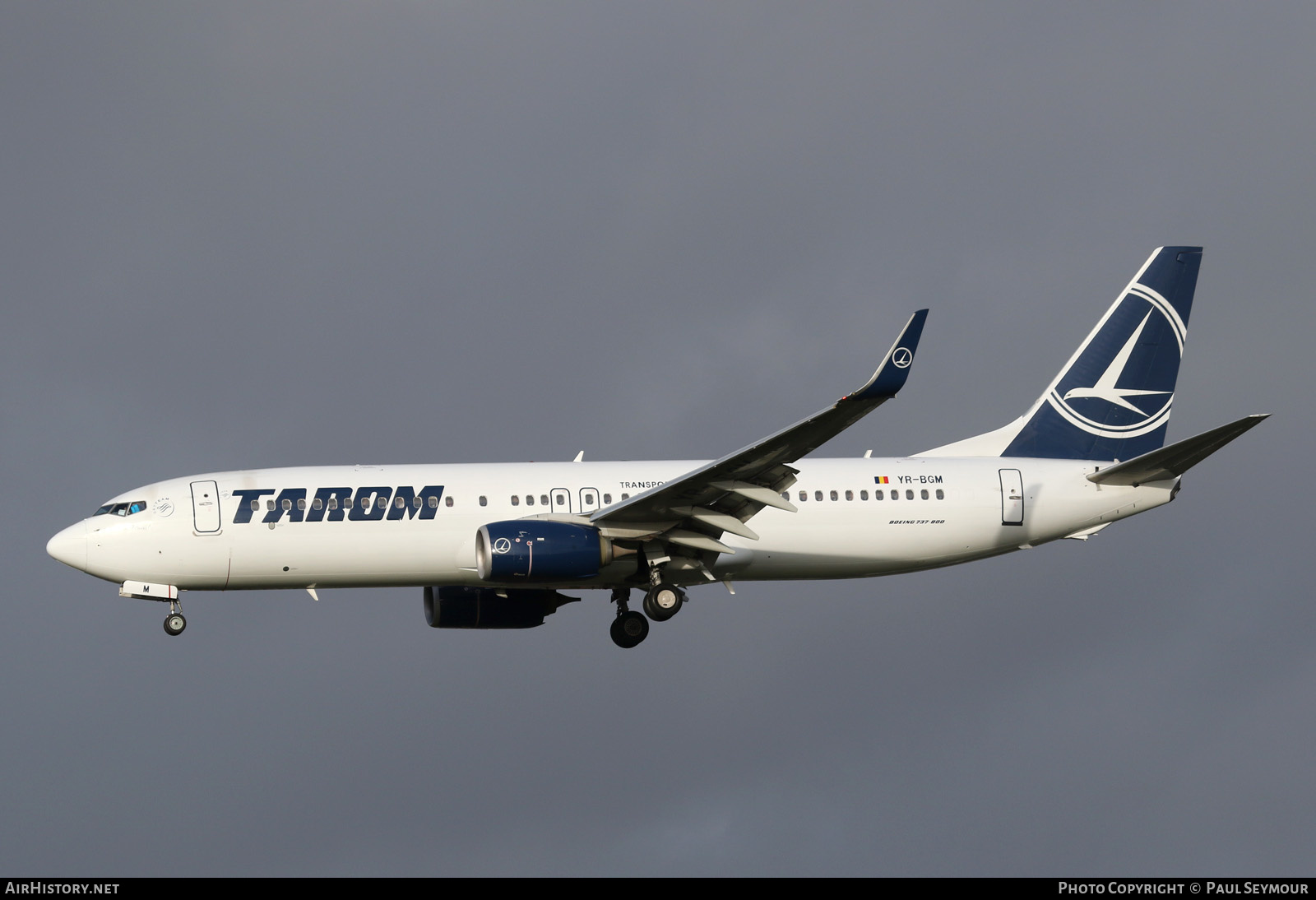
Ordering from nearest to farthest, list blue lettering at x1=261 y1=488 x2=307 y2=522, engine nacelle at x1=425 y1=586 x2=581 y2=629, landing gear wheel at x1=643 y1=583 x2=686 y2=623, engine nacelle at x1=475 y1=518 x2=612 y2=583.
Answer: engine nacelle at x1=475 y1=518 x2=612 y2=583, blue lettering at x1=261 y1=488 x2=307 y2=522, landing gear wheel at x1=643 y1=583 x2=686 y2=623, engine nacelle at x1=425 y1=586 x2=581 y2=629

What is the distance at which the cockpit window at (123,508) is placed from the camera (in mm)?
35344

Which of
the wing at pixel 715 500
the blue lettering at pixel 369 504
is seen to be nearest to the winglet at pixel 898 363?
the wing at pixel 715 500

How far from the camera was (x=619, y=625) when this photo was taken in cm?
3750

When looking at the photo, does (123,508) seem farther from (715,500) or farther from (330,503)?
(715,500)

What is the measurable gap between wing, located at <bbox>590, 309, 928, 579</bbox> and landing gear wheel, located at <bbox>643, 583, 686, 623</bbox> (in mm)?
527

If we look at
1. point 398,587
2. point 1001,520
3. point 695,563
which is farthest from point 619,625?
point 1001,520

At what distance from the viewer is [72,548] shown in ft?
115

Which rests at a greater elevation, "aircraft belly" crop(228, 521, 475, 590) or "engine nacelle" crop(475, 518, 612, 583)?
"aircraft belly" crop(228, 521, 475, 590)

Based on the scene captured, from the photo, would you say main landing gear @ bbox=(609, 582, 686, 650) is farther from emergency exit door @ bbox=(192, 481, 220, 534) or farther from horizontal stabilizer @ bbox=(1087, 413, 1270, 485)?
horizontal stabilizer @ bbox=(1087, 413, 1270, 485)

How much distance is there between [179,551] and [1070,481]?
20328mm

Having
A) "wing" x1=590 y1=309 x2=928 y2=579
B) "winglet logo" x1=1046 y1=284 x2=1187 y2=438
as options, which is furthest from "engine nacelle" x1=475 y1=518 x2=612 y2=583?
"winglet logo" x1=1046 y1=284 x2=1187 y2=438

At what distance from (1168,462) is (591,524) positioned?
43.3ft

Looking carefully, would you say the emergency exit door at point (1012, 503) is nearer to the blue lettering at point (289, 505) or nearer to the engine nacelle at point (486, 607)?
the engine nacelle at point (486, 607)

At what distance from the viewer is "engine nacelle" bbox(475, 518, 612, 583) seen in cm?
3294
